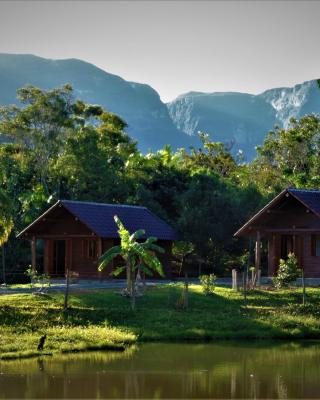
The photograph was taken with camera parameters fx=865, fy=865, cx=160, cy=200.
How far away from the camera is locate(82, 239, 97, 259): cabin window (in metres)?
47.4

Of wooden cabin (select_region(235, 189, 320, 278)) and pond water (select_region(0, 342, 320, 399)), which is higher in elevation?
wooden cabin (select_region(235, 189, 320, 278))

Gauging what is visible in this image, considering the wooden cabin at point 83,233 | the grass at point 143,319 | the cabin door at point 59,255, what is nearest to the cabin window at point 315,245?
the grass at point 143,319

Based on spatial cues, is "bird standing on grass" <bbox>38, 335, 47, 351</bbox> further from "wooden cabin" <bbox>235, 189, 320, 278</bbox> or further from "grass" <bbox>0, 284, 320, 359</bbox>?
"wooden cabin" <bbox>235, 189, 320, 278</bbox>

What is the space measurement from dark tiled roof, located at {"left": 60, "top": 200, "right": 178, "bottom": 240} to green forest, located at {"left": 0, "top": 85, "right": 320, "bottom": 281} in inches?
179

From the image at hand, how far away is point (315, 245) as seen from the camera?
44.2m

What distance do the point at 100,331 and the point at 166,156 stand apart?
38.8 meters

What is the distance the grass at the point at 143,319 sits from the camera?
94.0 feet

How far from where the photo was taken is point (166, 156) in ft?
223

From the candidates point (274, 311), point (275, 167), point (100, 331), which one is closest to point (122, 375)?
point (100, 331)

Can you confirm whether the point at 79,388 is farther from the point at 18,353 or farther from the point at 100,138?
the point at 100,138

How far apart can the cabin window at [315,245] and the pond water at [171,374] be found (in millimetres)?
16312

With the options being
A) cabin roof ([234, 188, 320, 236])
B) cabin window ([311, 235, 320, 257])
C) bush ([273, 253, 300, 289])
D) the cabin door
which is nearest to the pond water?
bush ([273, 253, 300, 289])

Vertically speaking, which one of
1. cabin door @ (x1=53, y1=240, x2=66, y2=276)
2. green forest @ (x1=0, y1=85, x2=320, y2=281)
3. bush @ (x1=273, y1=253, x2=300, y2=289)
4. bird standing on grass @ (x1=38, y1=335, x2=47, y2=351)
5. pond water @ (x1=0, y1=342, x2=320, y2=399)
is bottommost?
pond water @ (x1=0, y1=342, x2=320, y2=399)

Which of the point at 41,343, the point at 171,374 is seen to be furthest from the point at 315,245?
the point at 171,374
